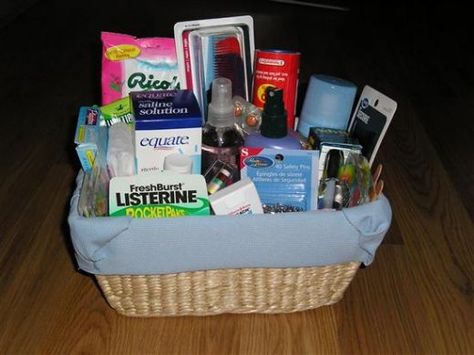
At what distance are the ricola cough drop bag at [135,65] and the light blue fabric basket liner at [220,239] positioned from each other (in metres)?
0.18

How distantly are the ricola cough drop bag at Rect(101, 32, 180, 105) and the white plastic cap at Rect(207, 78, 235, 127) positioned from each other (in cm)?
9

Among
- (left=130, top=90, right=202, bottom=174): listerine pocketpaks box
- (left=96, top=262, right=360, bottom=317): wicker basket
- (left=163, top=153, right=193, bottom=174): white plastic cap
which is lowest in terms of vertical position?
(left=96, top=262, right=360, bottom=317): wicker basket

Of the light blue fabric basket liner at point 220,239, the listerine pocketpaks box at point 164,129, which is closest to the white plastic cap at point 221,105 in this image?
the listerine pocketpaks box at point 164,129

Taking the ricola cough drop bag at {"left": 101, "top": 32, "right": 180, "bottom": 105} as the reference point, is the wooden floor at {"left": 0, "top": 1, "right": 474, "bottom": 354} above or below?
below

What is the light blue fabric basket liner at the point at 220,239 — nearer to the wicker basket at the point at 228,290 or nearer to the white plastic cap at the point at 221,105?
the wicker basket at the point at 228,290

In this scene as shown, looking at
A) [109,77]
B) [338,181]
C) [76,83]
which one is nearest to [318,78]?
[338,181]

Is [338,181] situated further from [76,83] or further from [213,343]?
[76,83]

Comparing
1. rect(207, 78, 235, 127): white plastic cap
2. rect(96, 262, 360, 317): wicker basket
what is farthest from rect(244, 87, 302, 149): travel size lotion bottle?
rect(96, 262, 360, 317): wicker basket

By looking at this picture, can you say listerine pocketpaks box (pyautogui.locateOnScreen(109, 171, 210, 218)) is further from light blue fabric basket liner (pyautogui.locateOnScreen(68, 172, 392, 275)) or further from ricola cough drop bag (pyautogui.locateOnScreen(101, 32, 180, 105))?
ricola cough drop bag (pyautogui.locateOnScreen(101, 32, 180, 105))

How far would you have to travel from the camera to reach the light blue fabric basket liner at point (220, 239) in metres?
0.51

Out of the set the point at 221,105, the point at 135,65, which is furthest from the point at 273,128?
the point at 135,65

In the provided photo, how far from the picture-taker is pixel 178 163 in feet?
1.87

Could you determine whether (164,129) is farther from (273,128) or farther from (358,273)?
(358,273)

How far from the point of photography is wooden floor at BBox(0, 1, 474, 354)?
62 cm
